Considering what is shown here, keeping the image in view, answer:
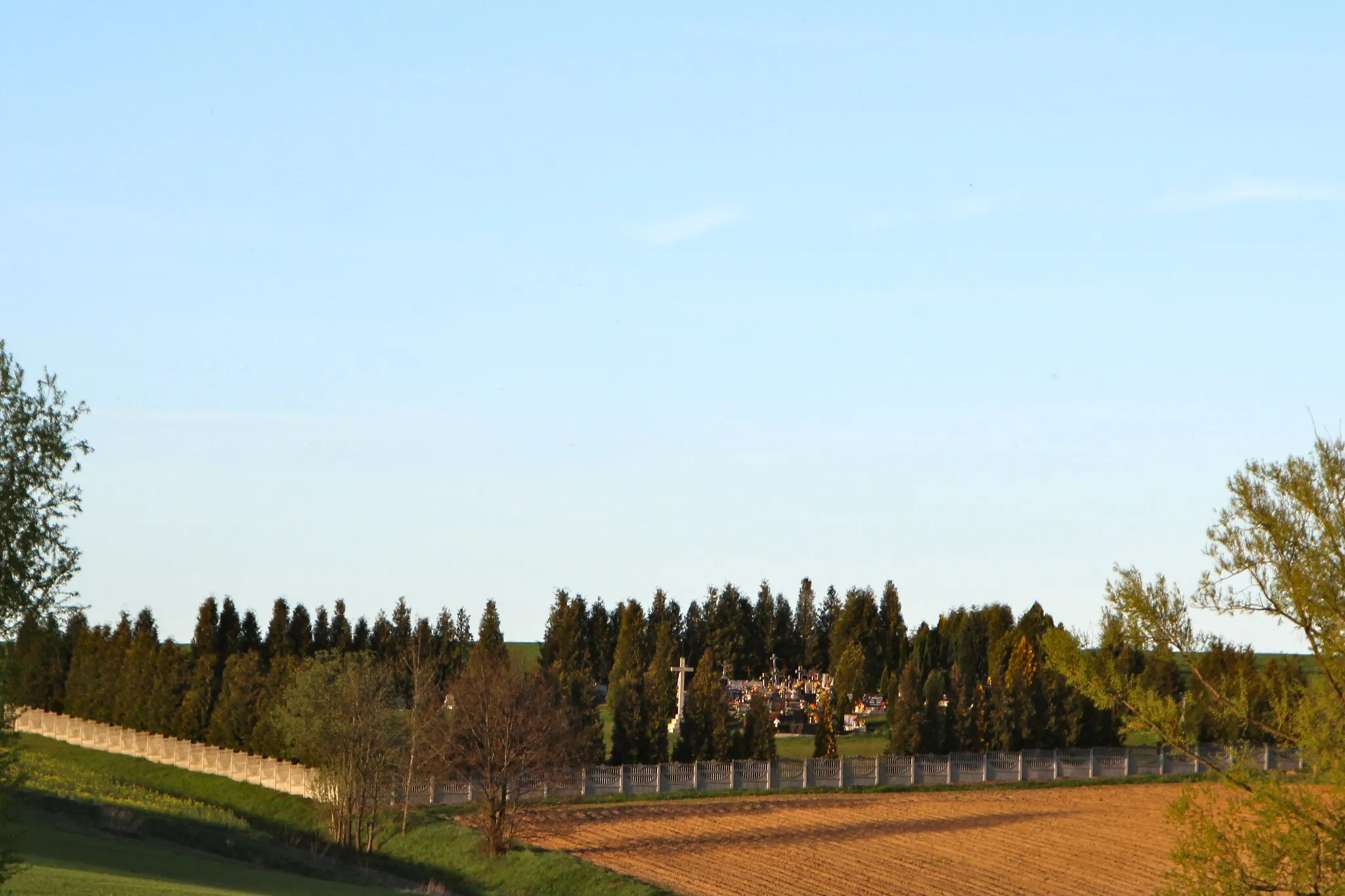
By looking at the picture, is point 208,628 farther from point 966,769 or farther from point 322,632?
point 966,769

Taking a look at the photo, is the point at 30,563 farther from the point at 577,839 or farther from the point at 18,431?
the point at 577,839

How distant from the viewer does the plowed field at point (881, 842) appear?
38906mm

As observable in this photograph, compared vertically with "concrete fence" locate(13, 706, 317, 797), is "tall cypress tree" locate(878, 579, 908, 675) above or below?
above

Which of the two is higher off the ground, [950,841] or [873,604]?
[873,604]

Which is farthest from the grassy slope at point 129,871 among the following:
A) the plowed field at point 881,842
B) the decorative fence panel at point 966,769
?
the decorative fence panel at point 966,769

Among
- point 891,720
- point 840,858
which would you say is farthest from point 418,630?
point 840,858

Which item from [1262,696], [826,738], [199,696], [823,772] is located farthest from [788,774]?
[1262,696]

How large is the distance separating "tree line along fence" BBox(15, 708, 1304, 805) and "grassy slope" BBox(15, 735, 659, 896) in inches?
53.9

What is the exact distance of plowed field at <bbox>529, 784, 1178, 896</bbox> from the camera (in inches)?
1532

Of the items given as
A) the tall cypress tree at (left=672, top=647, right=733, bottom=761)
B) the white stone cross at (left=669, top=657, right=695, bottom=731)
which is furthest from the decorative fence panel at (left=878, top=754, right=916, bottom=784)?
the white stone cross at (left=669, top=657, right=695, bottom=731)

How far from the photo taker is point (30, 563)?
18297 millimetres

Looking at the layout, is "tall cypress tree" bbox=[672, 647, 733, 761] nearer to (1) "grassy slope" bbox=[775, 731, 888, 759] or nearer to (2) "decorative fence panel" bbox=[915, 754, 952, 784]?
(1) "grassy slope" bbox=[775, 731, 888, 759]

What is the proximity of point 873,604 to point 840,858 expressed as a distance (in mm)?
61024

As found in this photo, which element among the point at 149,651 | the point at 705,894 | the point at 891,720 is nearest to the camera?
the point at 705,894
